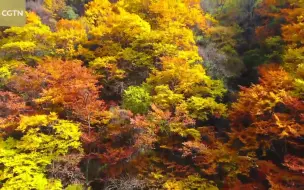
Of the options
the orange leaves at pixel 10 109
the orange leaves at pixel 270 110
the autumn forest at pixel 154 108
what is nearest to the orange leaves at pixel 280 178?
the autumn forest at pixel 154 108

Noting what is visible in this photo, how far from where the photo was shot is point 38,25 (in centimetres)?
2634

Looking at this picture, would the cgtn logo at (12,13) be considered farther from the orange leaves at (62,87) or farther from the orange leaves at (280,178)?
the orange leaves at (280,178)

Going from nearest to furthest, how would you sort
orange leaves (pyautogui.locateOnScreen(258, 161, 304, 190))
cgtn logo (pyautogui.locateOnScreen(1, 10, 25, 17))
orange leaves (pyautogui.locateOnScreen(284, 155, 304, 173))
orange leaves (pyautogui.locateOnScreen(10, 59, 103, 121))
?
cgtn logo (pyautogui.locateOnScreen(1, 10, 25, 17))
orange leaves (pyautogui.locateOnScreen(284, 155, 304, 173))
orange leaves (pyautogui.locateOnScreen(258, 161, 304, 190))
orange leaves (pyautogui.locateOnScreen(10, 59, 103, 121))

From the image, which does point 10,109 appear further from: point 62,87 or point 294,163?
point 294,163

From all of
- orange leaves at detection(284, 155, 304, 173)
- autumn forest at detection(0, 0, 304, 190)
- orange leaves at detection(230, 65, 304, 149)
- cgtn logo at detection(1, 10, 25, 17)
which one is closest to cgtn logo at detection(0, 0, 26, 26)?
cgtn logo at detection(1, 10, 25, 17)

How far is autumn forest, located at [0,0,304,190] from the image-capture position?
16.2 metres

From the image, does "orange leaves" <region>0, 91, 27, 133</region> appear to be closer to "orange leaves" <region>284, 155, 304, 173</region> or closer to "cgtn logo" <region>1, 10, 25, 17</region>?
"cgtn logo" <region>1, 10, 25, 17</region>

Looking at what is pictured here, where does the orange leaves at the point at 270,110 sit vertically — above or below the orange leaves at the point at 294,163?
above

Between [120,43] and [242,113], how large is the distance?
34.2 ft

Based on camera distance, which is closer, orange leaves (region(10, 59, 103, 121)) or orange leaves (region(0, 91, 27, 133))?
orange leaves (region(10, 59, 103, 121))

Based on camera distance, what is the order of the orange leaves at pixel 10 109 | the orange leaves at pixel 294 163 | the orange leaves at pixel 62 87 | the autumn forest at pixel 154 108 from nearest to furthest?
1. the orange leaves at pixel 294 163
2. the autumn forest at pixel 154 108
3. the orange leaves at pixel 62 87
4. the orange leaves at pixel 10 109

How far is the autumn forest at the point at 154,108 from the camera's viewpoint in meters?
16.2

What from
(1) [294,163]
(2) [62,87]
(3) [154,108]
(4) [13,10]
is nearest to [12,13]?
(4) [13,10]

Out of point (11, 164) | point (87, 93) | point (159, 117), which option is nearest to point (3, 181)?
point (11, 164)
